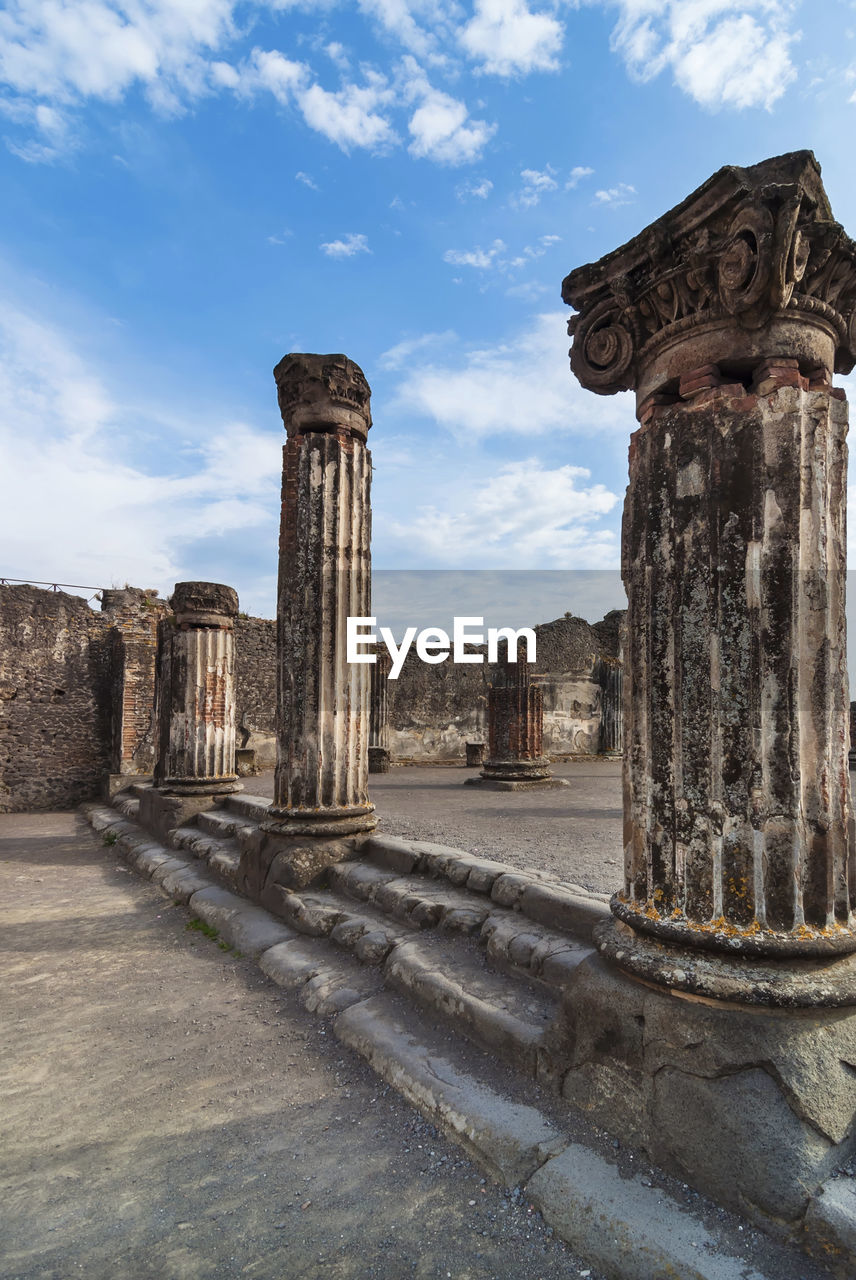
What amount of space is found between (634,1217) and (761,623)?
165cm

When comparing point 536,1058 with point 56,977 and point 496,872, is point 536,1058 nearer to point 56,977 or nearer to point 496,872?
point 496,872

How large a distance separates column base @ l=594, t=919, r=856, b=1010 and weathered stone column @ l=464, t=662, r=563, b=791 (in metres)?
9.13

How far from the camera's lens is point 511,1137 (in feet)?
7.23

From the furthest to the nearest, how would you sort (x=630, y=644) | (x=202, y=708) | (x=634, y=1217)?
(x=202, y=708) → (x=630, y=644) → (x=634, y=1217)

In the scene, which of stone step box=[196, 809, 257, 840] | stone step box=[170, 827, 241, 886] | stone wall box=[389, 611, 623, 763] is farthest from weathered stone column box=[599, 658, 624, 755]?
stone step box=[170, 827, 241, 886]

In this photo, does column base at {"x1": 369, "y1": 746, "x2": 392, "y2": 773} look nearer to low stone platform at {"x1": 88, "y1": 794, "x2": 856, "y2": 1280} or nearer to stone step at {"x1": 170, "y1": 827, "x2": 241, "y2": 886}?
stone step at {"x1": 170, "y1": 827, "x2": 241, "y2": 886}

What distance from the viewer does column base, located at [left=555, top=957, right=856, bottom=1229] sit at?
1.80 m

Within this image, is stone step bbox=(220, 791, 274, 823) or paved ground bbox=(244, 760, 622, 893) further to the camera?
stone step bbox=(220, 791, 274, 823)

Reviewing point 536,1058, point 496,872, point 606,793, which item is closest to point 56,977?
point 496,872

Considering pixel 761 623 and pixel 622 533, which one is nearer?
pixel 761 623

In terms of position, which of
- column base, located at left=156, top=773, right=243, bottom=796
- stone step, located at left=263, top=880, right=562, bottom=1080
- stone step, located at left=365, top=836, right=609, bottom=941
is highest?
stone step, located at left=365, top=836, right=609, bottom=941

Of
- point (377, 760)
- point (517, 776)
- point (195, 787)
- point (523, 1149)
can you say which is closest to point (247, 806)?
point (195, 787)

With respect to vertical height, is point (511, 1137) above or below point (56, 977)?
above

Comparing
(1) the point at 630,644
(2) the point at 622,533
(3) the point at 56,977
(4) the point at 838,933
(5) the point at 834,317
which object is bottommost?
(3) the point at 56,977
